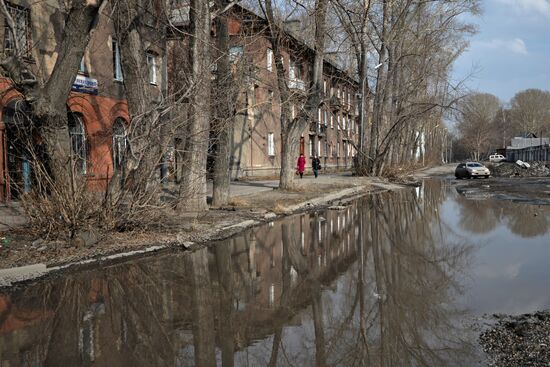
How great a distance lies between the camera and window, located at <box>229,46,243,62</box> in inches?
600

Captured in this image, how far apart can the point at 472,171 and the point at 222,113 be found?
104 ft

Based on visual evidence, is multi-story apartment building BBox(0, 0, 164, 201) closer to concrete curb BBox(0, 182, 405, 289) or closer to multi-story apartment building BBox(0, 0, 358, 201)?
multi-story apartment building BBox(0, 0, 358, 201)

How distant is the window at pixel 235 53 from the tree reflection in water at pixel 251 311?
24.6 feet

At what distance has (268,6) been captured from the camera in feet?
62.2

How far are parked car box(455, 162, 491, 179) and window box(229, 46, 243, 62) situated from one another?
30.5 metres

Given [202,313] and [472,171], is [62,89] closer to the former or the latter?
[202,313]

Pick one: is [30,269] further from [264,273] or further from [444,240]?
[444,240]

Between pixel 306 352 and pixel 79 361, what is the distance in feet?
6.68

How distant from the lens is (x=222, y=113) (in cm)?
1509

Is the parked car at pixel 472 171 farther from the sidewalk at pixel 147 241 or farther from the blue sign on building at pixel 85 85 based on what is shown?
the blue sign on building at pixel 85 85

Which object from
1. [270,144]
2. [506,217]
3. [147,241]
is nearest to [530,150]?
[270,144]

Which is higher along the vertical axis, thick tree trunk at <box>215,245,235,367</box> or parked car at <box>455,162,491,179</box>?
parked car at <box>455,162,491,179</box>

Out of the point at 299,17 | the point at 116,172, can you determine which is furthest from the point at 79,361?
the point at 299,17

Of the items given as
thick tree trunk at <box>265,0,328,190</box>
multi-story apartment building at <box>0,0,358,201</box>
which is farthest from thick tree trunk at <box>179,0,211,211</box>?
thick tree trunk at <box>265,0,328,190</box>
